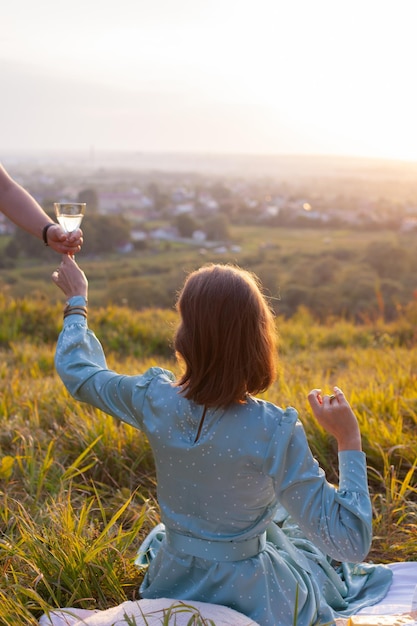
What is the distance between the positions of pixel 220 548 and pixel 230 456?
1.08 ft

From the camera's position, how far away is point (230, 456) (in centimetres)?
191

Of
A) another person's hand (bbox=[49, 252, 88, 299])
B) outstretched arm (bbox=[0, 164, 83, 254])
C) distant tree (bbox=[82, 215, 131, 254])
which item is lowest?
distant tree (bbox=[82, 215, 131, 254])

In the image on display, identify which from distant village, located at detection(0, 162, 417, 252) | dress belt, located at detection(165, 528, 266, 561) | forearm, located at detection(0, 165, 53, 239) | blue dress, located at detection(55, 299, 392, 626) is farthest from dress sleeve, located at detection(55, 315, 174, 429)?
distant village, located at detection(0, 162, 417, 252)

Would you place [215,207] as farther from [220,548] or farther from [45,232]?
[220,548]

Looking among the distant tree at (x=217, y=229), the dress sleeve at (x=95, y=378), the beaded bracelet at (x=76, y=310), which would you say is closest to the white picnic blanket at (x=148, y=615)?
the dress sleeve at (x=95, y=378)

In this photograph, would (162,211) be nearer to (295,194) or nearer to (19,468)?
(295,194)

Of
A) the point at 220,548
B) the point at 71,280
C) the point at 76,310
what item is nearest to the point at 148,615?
Answer: the point at 220,548

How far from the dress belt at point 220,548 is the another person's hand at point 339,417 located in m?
0.43

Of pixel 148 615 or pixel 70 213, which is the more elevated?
pixel 70 213

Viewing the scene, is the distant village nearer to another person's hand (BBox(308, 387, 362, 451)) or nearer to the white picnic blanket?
the white picnic blanket

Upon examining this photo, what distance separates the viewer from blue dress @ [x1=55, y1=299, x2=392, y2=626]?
1834 mm

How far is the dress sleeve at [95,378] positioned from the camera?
6.91ft

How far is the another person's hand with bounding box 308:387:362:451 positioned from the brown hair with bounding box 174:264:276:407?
161mm

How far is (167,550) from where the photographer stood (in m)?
2.16
